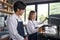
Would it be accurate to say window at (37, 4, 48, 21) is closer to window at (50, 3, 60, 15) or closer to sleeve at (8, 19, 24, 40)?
window at (50, 3, 60, 15)

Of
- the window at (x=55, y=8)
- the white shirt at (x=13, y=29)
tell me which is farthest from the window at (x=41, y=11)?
the white shirt at (x=13, y=29)

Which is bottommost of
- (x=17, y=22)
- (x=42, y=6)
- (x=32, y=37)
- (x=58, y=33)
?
(x=32, y=37)

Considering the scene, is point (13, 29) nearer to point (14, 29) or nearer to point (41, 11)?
point (14, 29)

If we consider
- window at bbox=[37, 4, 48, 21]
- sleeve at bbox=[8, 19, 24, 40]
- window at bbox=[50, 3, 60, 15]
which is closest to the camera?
sleeve at bbox=[8, 19, 24, 40]

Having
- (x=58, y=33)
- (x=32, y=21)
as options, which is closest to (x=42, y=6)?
(x=32, y=21)

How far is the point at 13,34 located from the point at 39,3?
391 centimetres

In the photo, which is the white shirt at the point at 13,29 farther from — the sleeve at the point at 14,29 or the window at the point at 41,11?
the window at the point at 41,11

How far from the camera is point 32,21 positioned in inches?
117

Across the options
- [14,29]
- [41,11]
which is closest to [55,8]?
[41,11]

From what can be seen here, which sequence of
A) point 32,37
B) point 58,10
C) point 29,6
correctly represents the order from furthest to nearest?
1. point 29,6
2. point 58,10
3. point 32,37

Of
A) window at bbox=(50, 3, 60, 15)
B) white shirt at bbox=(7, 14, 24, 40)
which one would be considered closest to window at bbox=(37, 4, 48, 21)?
window at bbox=(50, 3, 60, 15)

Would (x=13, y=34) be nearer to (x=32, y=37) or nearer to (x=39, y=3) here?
(x=32, y=37)

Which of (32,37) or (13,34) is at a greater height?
(13,34)

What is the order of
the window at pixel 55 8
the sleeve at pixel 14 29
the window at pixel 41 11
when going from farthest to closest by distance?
the window at pixel 41 11, the window at pixel 55 8, the sleeve at pixel 14 29
